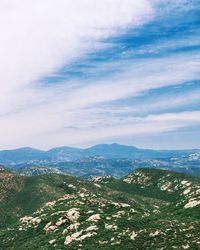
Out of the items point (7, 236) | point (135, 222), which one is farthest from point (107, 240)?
point (7, 236)

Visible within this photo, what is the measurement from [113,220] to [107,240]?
35.7ft

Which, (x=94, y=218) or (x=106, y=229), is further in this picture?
(x=94, y=218)

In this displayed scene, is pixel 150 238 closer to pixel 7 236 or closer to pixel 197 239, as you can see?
pixel 197 239

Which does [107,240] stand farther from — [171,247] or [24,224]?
[24,224]

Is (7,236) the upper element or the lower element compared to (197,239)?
lower

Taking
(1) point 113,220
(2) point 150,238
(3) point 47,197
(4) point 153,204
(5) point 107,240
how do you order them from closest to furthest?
(2) point 150,238 → (5) point 107,240 → (1) point 113,220 → (3) point 47,197 → (4) point 153,204

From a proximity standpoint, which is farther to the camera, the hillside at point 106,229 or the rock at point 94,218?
the rock at point 94,218

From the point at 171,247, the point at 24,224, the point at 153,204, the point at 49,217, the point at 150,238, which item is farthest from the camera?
the point at 153,204

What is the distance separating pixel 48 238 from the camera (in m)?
74.7

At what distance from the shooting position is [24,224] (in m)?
94.9

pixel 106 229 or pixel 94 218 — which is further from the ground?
pixel 94 218

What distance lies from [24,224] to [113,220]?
31253 mm

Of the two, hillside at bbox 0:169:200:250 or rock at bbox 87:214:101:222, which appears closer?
hillside at bbox 0:169:200:250

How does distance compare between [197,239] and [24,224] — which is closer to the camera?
[197,239]
